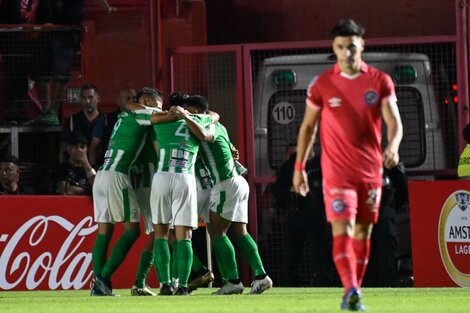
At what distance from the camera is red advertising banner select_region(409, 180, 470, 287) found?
18047 mm

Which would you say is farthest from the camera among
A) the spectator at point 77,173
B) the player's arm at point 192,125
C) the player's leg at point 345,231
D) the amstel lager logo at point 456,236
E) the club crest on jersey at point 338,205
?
the spectator at point 77,173

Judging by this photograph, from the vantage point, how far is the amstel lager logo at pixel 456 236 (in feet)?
59.1

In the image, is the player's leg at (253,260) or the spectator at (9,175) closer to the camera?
the player's leg at (253,260)

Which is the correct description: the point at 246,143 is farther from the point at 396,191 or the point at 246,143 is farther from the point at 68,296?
the point at 68,296

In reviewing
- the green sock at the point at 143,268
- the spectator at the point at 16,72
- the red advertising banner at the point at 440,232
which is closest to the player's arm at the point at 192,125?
the green sock at the point at 143,268

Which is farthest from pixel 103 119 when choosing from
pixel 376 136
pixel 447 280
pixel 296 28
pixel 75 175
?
pixel 376 136

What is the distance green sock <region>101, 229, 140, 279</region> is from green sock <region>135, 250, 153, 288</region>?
0.26 meters

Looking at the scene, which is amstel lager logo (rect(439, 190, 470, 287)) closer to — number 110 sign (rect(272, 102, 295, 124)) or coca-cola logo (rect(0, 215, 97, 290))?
number 110 sign (rect(272, 102, 295, 124))

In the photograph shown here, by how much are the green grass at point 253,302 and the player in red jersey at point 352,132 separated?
82 centimetres

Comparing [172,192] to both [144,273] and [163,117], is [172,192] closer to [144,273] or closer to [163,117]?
[163,117]

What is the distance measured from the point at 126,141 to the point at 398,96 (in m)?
4.96

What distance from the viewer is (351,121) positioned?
11.9 m

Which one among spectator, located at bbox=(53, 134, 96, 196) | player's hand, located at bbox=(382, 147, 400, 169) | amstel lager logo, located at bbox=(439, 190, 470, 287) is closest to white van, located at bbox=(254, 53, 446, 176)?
amstel lager logo, located at bbox=(439, 190, 470, 287)

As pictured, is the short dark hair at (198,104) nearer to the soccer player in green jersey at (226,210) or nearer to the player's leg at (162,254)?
the soccer player in green jersey at (226,210)
